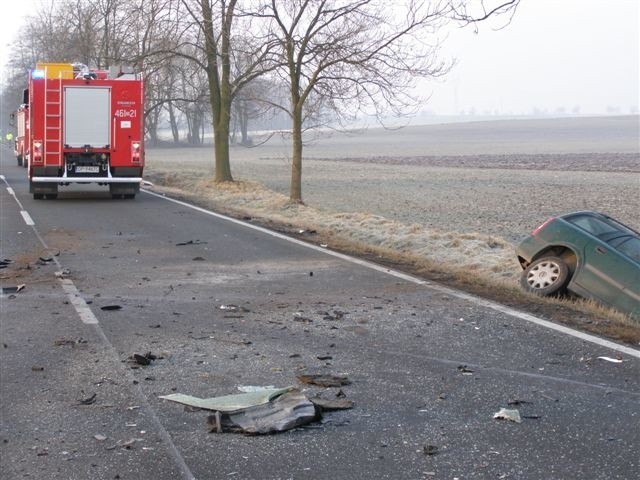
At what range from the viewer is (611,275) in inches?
340

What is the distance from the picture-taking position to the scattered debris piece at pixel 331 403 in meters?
5.63

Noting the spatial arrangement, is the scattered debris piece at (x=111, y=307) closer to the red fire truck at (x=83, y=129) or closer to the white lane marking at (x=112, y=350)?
the white lane marking at (x=112, y=350)

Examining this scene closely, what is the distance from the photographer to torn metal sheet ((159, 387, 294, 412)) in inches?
221

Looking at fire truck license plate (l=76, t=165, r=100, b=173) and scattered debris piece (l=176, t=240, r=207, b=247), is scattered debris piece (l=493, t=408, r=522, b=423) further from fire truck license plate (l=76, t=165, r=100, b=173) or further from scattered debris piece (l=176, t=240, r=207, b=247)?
fire truck license plate (l=76, t=165, r=100, b=173)

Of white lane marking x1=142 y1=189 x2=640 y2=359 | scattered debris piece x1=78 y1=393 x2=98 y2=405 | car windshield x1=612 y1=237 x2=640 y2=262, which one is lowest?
scattered debris piece x1=78 y1=393 x2=98 y2=405

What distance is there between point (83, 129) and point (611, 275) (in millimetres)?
16031

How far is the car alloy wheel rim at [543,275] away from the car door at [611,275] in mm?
405

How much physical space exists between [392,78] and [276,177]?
19.3 meters

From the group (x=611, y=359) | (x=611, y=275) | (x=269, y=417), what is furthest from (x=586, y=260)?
(x=269, y=417)

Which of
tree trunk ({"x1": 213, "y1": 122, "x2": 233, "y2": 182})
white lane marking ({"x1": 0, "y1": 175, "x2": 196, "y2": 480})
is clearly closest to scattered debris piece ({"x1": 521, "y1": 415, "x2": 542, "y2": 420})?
white lane marking ({"x1": 0, "y1": 175, "x2": 196, "y2": 480})

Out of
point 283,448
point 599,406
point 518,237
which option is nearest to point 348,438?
Answer: point 283,448

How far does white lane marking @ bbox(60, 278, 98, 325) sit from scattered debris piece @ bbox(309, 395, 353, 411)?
310 cm

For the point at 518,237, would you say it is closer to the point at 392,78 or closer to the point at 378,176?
the point at 392,78

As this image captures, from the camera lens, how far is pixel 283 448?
496cm
